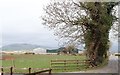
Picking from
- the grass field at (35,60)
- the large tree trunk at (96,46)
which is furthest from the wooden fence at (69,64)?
the large tree trunk at (96,46)

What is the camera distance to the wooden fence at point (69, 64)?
988cm

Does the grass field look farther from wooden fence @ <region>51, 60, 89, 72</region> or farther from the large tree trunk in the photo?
the large tree trunk

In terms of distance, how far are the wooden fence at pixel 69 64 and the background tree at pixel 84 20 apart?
17.7 inches

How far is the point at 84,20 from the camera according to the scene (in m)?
10.0

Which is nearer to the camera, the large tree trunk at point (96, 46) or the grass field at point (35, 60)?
the grass field at point (35, 60)

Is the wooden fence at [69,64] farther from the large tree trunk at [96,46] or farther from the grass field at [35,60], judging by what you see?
the large tree trunk at [96,46]

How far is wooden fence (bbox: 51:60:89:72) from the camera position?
32.4 ft

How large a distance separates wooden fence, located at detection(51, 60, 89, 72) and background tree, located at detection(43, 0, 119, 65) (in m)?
0.45

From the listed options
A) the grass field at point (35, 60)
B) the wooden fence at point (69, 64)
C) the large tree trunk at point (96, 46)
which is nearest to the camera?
the grass field at point (35, 60)

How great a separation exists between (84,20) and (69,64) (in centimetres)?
135

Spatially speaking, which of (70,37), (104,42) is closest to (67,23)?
(70,37)

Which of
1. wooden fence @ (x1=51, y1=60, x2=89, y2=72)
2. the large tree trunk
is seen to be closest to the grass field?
wooden fence @ (x1=51, y1=60, x2=89, y2=72)

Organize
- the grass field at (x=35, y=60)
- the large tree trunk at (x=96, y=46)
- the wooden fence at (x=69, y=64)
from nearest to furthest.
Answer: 1. the grass field at (x=35, y=60)
2. the wooden fence at (x=69, y=64)
3. the large tree trunk at (x=96, y=46)

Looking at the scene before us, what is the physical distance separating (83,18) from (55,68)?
1.53 meters
